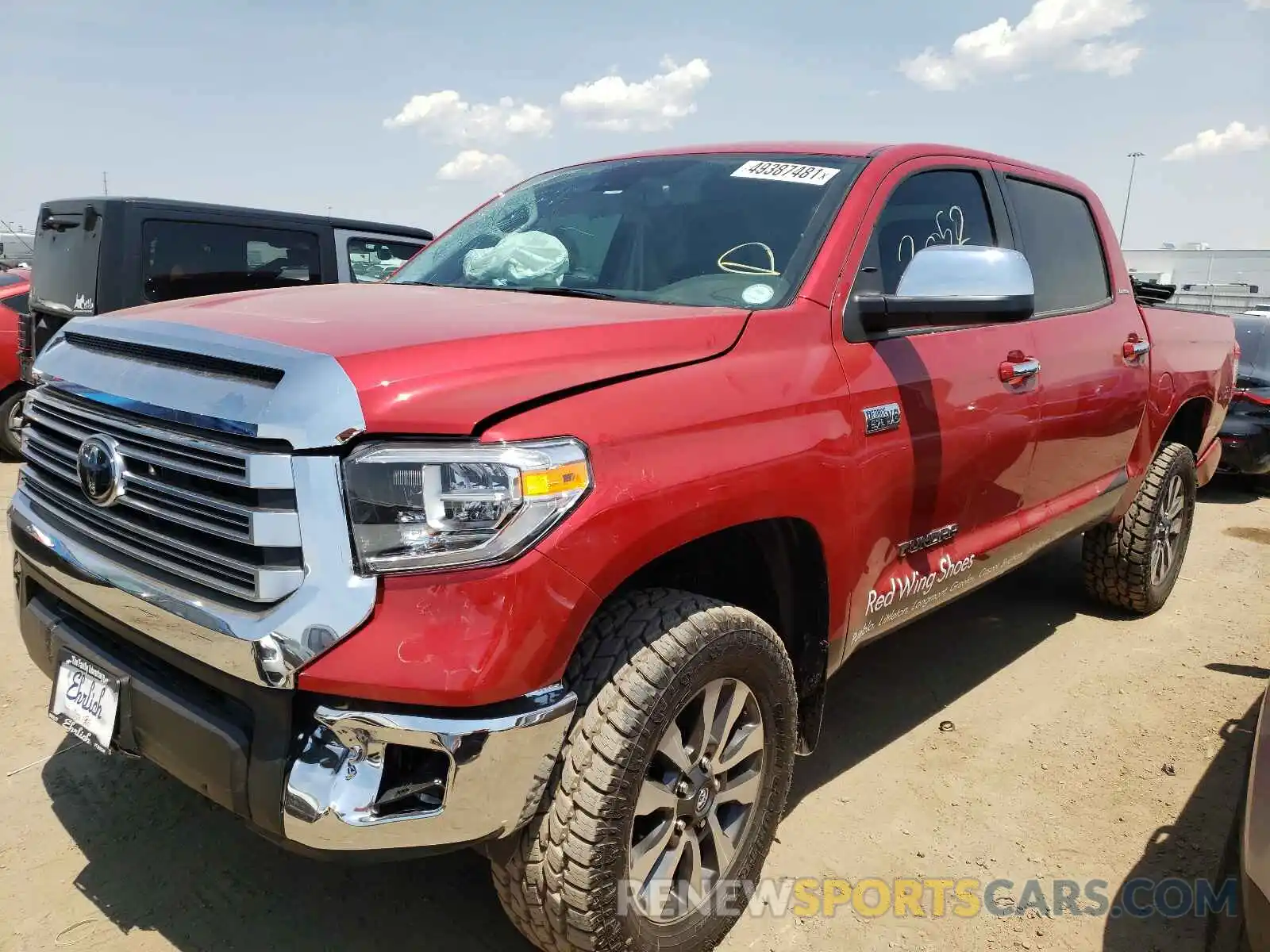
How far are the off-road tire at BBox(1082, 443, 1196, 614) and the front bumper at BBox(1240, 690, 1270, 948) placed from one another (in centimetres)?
253

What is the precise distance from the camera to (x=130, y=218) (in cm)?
559

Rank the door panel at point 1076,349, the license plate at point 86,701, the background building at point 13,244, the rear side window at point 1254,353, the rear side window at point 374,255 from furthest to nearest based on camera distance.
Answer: the background building at point 13,244
the rear side window at point 1254,353
the rear side window at point 374,255
the door panel at point 1076,349
the license plate at point 86,701

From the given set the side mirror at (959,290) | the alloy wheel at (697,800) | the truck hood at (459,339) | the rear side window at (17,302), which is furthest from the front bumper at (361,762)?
the rear side window at (17,302)

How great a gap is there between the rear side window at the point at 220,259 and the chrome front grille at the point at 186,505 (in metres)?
3.72

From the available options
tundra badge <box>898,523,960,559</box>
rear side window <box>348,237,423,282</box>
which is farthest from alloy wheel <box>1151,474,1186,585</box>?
rear side window <box>348,237,423,282</box>

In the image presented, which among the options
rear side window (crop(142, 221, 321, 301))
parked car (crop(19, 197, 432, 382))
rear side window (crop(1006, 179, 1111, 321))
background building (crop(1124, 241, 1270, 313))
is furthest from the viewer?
background building (crop(1124, 241, 1270, 313))

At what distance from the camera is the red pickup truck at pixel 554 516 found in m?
1.65

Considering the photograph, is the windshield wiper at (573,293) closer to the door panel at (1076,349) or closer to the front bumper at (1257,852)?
the door panel at (1076,349)

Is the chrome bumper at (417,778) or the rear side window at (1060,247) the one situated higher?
the rear side window at (1060,247)

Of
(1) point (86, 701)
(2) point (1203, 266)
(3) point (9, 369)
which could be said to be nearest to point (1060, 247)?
(1) point (86, 701)

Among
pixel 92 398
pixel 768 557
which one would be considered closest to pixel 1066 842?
pixel 768 557

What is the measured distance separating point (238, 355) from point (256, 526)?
0.33 metres

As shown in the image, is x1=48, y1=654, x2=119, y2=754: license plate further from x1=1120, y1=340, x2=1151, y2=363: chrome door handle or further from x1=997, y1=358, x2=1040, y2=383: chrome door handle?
x1=1120, y1=340, x2=1151, y2=363: chrome door handle

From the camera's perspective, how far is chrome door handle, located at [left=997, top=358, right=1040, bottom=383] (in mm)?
3043
